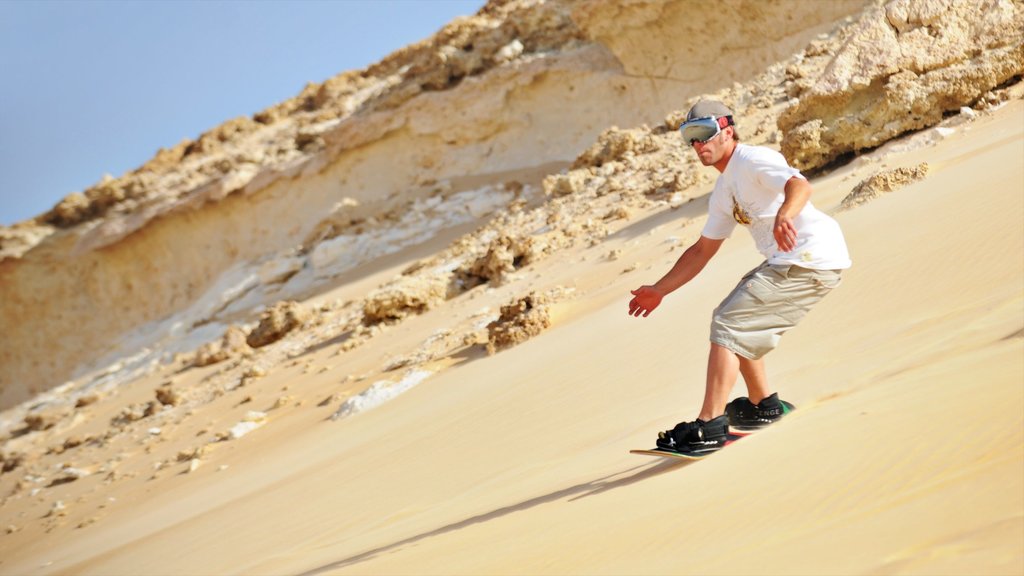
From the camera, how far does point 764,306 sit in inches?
151

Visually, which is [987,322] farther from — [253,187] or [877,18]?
[253,187]

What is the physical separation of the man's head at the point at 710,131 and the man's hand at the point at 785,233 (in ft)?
1.45

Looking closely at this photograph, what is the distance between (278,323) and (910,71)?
8.79 m

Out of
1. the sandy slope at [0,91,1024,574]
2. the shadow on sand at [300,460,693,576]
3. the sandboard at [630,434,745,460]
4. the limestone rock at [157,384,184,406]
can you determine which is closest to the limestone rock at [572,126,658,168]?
the sandy slope at [0,91,1024,574]

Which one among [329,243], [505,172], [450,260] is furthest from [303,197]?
[450,260]

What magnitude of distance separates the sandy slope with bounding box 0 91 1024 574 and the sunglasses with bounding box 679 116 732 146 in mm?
1067

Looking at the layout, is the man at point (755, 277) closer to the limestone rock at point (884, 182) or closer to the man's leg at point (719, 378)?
the man's leg at point (719, 378)

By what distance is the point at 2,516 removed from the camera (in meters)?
11.5

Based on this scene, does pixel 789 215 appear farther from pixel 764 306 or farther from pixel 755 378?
pixel 755 378

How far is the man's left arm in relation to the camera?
12.0ft

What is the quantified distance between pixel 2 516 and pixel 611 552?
33.8 ft

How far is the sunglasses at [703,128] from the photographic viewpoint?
3973 mm

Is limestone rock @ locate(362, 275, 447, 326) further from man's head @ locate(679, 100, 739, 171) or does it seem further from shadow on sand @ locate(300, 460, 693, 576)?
man's head @ locate(679, 100, 739, 171)

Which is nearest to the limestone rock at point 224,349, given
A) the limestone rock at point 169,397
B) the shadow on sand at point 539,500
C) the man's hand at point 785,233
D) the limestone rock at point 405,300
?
the limestone rock at point 169,397
